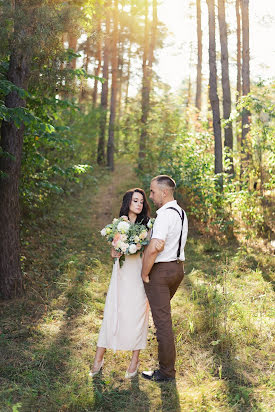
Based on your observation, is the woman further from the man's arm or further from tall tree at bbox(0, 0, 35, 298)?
tall tree at bbox(0, 0, 35, 298)

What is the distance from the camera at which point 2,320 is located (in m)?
6.19

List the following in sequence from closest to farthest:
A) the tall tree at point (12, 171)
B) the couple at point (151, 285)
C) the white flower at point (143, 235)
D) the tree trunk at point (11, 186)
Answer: the couple at point (151, 285)
the white flower at point (143, 235)
the tall tree at point (12, 171)
the tree trunk at point (11, 186)

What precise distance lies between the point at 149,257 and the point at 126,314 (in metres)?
0.81

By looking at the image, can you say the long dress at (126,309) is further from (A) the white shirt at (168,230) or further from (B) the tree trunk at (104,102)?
(B) the tree trunk at (104,102)

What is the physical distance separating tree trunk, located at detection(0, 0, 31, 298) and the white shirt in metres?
3.36

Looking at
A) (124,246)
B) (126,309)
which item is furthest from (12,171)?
(126,309)

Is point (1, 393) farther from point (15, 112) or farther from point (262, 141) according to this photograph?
point (262, 141)

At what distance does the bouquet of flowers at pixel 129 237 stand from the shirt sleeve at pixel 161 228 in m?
0.24

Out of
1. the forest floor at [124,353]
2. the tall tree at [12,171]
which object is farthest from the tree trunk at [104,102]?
the tall tree at [12,171]

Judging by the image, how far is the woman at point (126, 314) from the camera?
465 centimetres

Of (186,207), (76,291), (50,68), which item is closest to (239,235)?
(186,207)

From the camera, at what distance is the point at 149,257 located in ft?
14.3

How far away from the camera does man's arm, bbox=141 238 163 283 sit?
14.0ft

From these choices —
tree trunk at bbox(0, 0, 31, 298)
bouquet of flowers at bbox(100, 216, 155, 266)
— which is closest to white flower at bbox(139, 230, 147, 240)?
bouquet of flowers at bbox(100, 216, 155, 266)
